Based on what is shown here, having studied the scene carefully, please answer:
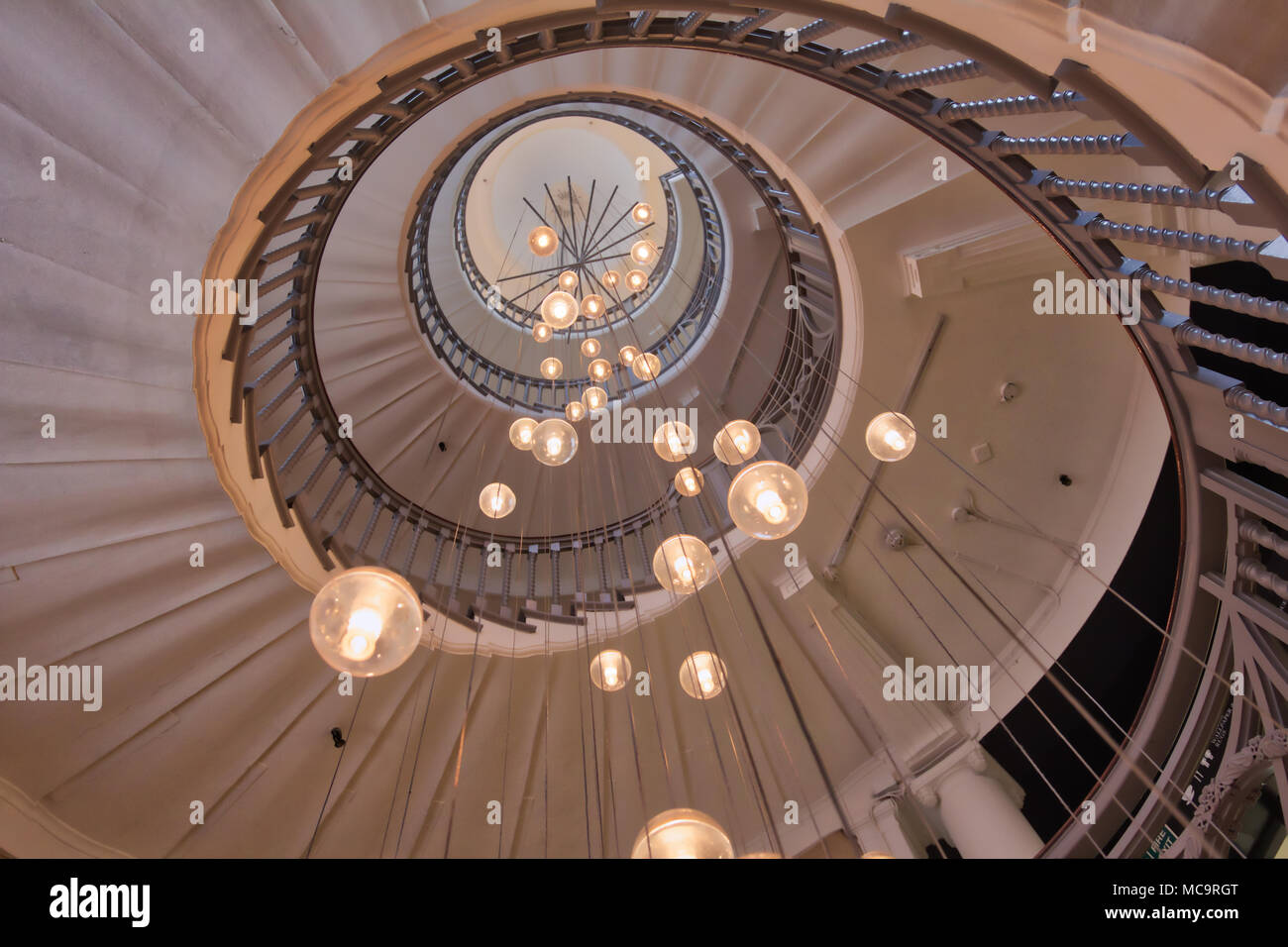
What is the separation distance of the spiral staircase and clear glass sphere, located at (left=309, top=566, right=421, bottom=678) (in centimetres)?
46

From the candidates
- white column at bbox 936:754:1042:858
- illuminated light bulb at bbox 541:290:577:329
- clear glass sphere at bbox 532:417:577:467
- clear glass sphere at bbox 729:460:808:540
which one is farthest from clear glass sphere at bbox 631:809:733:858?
white column at bbox 936:754:1042:858

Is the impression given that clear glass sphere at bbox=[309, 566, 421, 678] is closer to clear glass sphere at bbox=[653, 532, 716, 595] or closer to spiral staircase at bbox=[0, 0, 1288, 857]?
spiral staircase at bbox=[0, 0, 1288, 857]

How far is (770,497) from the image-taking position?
2.05 m

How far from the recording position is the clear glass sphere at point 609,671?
3088 mm

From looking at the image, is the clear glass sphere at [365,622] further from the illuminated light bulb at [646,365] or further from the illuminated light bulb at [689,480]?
the illuminated light bulb at [646,365]

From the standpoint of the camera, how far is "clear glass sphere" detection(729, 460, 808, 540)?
2.04 metres

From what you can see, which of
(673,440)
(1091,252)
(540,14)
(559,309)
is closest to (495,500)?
(673,440)

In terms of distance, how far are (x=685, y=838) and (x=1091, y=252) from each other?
2544 mm

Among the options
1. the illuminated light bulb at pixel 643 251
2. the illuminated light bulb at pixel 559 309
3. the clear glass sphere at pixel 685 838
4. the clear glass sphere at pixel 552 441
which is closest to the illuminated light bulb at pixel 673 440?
the clear glass sphere at pixel 552 441

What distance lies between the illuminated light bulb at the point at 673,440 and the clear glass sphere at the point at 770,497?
858 millimetres

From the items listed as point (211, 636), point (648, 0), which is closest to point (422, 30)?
point (648, 0)
